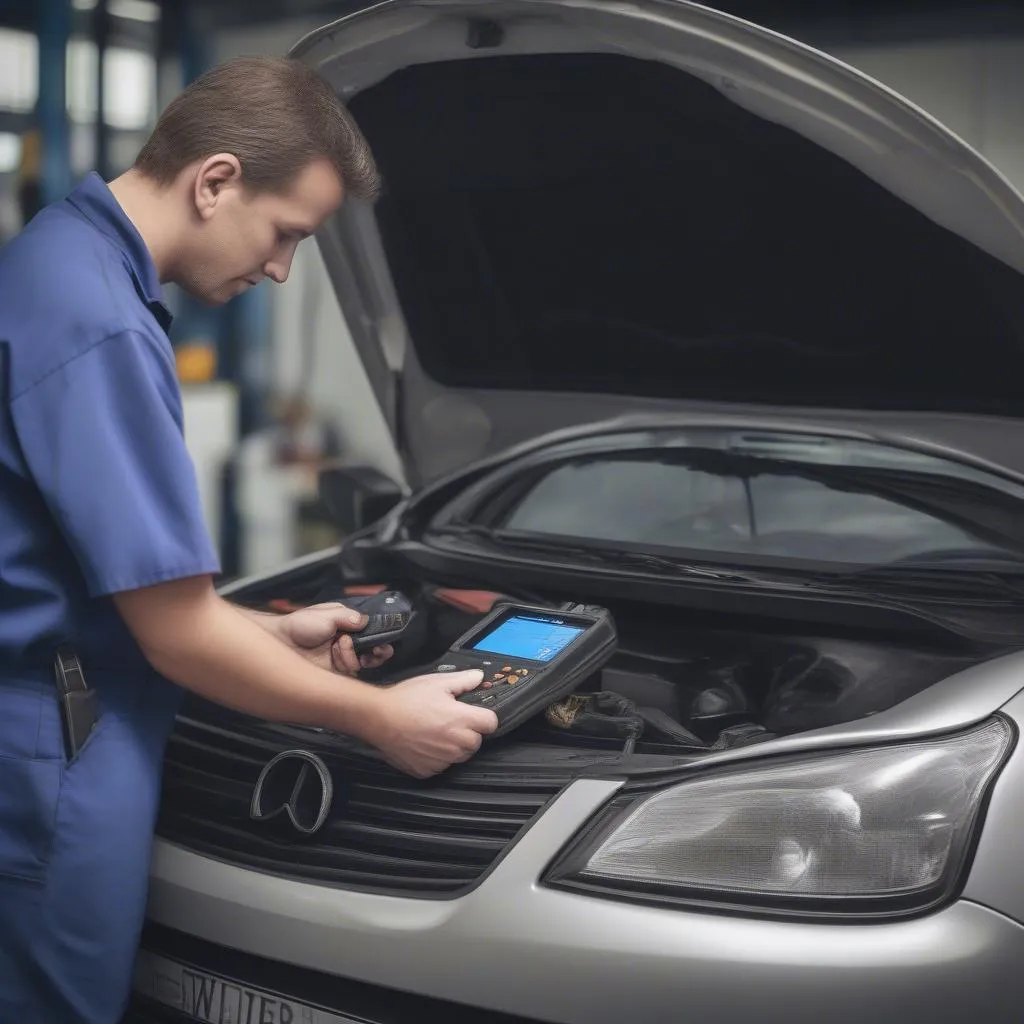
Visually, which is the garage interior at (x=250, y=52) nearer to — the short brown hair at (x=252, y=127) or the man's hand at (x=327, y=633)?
the man's hand at (x=327, y=633)

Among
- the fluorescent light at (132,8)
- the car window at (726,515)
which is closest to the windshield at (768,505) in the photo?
the car window at (726,515)

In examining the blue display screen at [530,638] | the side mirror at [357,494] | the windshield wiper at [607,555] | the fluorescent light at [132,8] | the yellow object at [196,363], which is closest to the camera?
the blue display screen at [530,638]

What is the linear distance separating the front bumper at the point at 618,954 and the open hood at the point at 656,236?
817mm

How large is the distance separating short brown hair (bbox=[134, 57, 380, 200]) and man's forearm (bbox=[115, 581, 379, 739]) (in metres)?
0.47

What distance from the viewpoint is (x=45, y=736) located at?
50.4 inches

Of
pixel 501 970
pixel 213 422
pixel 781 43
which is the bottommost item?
pixel 213 422

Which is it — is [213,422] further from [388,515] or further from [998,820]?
[998,820]

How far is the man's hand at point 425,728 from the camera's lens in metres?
1.32

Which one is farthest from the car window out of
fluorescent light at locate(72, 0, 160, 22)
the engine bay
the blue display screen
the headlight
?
fluorescent light at locate(72, 0, 160, 22)

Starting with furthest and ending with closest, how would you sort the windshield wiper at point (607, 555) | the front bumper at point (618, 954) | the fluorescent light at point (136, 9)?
the fluorescent light at point (136, 9) → the windshield wiper at point (607, 555) → the front bumper at point (618, 954)

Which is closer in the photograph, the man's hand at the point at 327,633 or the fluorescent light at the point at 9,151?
the man's hand at the point at 327,633

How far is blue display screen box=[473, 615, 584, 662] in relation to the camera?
4.95ft

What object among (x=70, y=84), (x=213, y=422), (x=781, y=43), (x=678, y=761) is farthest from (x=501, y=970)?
(x=70, y=84)

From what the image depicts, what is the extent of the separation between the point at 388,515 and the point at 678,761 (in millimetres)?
1091
